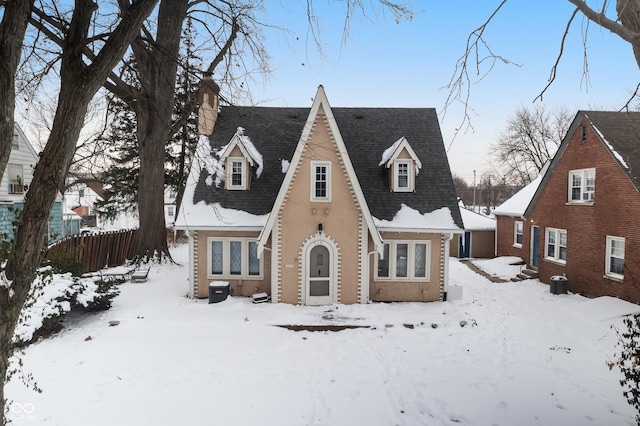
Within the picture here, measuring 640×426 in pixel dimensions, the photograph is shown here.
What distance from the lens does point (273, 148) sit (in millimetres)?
15328

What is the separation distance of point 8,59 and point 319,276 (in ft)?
34.5

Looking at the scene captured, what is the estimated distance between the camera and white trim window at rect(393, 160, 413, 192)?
14102mm

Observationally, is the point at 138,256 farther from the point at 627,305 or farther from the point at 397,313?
the point at 627,305

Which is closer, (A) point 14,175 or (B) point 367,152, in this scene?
(B) point 367,152

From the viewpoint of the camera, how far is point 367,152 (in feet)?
50.5

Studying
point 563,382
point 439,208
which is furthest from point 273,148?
point 563,382

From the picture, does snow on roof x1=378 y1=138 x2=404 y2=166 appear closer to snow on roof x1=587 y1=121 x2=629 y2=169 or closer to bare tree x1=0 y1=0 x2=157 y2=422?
snow on roof x1=587 y1=121 x2=629 y2=169

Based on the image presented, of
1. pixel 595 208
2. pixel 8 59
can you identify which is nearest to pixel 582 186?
pixel 595 208

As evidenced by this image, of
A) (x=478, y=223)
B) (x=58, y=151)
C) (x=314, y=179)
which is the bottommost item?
(x=478, y=223)

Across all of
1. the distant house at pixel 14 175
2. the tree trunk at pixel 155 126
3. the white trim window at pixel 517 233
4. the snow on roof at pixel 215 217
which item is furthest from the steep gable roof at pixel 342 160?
the distant house at pixel 14 175

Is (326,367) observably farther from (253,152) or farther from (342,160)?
(253,152)

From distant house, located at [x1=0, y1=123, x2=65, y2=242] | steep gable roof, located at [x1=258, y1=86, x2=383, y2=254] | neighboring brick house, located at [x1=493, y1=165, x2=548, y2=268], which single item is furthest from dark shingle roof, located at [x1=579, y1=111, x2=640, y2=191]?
distant house, located at [x1=0, y1=123, x2=65, y2=242]

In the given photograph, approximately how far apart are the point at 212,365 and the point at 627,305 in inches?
537

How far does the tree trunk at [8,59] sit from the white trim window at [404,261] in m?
11.5
